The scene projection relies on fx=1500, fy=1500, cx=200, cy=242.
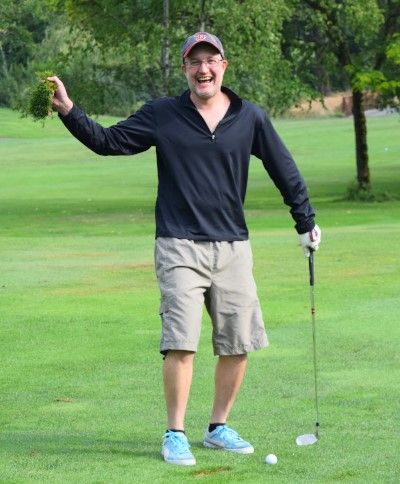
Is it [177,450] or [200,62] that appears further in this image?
[200,62]

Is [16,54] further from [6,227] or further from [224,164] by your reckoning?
[224,164]

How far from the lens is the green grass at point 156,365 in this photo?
731cm

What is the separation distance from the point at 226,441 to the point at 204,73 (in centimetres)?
185

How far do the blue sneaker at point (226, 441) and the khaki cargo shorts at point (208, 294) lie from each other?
40cm

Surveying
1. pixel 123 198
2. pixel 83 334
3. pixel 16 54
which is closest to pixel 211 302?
pixel 83 334

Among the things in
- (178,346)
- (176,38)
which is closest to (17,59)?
(176,38)

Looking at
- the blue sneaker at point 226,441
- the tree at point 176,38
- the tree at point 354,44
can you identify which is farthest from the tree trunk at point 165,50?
the blue sneaker at point 226,441

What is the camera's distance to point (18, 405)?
9.12 metres

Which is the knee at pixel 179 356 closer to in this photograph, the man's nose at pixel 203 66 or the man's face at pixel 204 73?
the man's face at pixel 204 73

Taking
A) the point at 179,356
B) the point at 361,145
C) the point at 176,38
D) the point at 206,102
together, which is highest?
the point at 206,102

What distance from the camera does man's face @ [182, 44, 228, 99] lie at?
7480 millimetres

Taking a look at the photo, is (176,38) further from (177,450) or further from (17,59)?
(17,59)

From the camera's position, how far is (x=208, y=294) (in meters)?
7.66

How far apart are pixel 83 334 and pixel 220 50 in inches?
217
